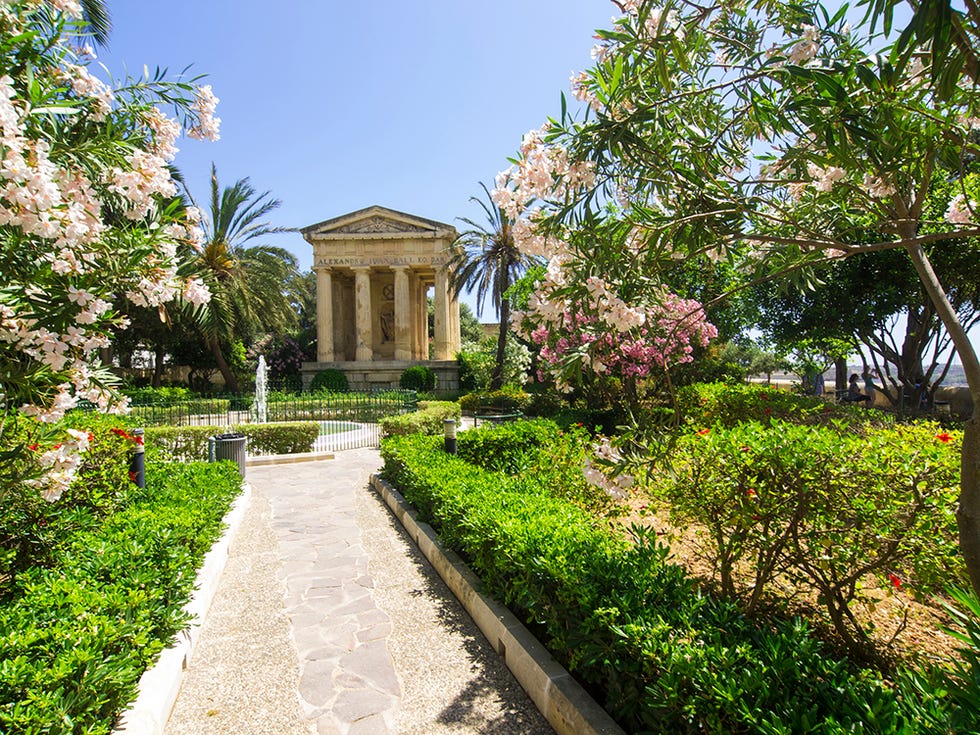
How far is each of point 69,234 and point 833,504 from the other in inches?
173

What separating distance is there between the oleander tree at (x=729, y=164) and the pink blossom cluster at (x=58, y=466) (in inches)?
112

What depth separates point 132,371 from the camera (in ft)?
101

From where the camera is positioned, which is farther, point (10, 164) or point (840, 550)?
point (840, 550)

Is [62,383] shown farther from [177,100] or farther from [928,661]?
[928,661]

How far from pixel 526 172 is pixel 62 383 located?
9.91ft

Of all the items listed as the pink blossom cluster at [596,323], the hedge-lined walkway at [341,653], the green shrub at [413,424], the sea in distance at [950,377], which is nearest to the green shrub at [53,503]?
the hedge-lined walkway at [341,653]

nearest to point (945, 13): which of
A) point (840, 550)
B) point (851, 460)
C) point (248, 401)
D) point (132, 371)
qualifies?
point (851, 460)

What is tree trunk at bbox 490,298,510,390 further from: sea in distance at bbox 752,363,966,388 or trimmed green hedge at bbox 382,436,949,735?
trimmed green hedge at bbox 382,436,949,735

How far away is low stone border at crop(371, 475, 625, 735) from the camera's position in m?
2.76

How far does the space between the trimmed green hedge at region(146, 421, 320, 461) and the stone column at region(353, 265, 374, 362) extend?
18699mm

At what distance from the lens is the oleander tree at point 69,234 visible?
2.40 metres

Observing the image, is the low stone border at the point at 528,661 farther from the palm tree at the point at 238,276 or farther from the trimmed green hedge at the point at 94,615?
the palm tree at the point at 238,276

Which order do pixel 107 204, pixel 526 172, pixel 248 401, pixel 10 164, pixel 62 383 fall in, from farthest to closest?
pixel 248 401, pixel 526 172, pixel 107 204, pixel 62 383, pixel 10 164

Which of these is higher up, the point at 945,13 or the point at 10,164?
the point at 945,13
